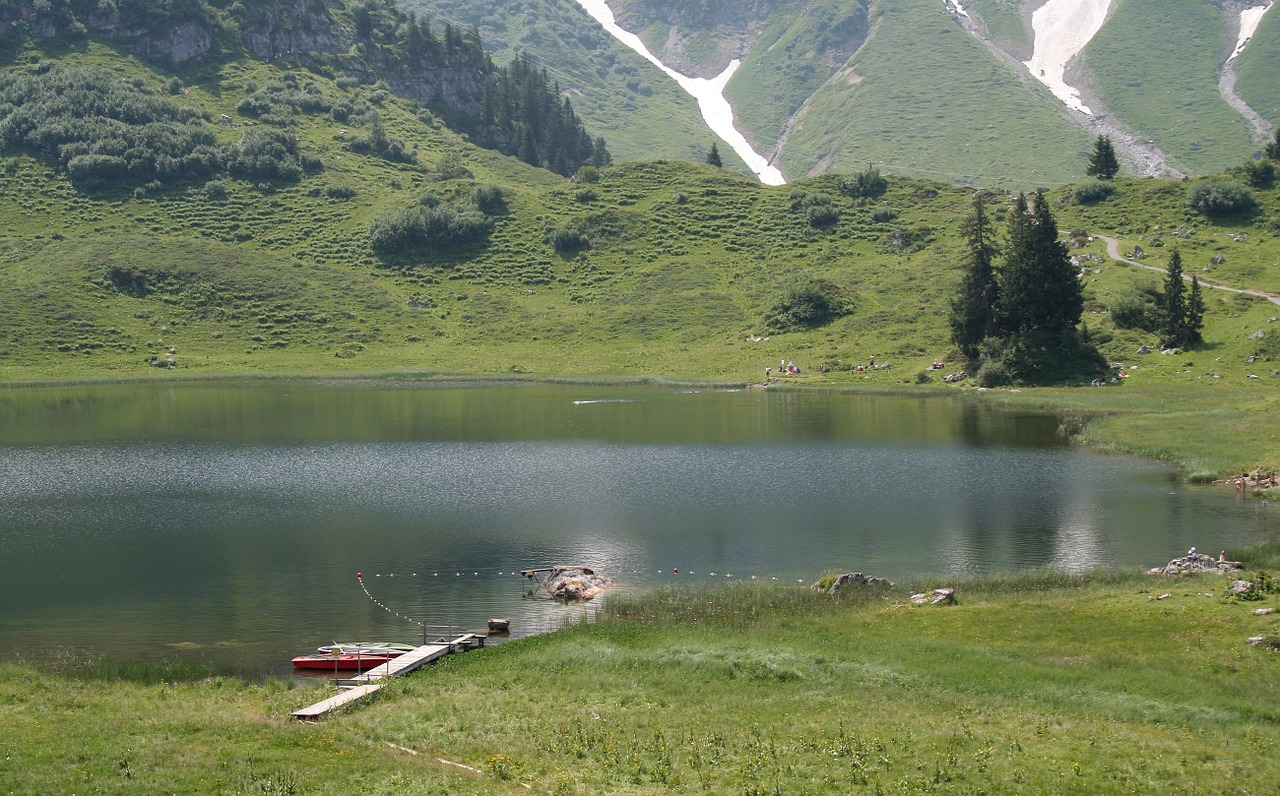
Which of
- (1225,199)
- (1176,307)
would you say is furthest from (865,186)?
(1176,307)

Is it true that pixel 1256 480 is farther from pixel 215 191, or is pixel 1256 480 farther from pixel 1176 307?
pixel 215 191

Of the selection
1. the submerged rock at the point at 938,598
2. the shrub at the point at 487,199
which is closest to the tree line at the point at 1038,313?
the submerged rock at the point at 938,598

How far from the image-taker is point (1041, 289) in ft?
351

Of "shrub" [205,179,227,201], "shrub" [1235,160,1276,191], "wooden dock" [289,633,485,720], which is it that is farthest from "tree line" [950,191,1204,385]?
"shrub" [205,179,227,201]

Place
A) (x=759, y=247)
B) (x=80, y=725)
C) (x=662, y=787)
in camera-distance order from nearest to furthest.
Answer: (x=662, y=787), (x=80, y=725), (x=759, y=247)

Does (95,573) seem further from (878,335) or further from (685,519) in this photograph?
(878,335)

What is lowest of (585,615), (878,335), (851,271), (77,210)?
(585,615)

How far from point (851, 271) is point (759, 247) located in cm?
2113

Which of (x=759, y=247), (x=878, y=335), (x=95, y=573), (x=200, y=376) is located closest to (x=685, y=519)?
(x=95, y=573)

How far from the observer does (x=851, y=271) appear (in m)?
156

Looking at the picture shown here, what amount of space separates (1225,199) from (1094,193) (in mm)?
20558

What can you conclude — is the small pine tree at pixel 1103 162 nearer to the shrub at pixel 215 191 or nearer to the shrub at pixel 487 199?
the shrub at pixel 487 199

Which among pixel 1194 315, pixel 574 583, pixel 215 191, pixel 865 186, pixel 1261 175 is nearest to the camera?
pixel 574 583

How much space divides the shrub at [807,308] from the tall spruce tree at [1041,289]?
32695mm
